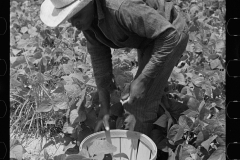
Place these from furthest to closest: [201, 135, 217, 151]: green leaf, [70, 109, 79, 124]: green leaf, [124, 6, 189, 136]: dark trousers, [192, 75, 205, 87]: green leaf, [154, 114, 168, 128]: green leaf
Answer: [192, 75, 205, 87]: green leaf < [70, 109, 79, 124]: green leaf < [154, 114, 168, 128]: green leaf < [201, 135, 217, 151]: green leaf < [124, 6, 189, 136]: dark trousers

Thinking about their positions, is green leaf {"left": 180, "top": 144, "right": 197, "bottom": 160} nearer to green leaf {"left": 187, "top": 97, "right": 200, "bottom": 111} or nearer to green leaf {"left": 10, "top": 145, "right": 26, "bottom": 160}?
green leaf {"left": 187, "top": 97, "right": 200, "bottom": 111}

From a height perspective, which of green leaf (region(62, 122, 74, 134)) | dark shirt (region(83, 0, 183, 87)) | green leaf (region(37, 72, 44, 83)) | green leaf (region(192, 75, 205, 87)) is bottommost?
green leaf (region(62, 122, 74, 134))

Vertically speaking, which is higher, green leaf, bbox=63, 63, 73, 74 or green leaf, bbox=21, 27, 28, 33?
green leaf, bbox=21, 27, 28, 33

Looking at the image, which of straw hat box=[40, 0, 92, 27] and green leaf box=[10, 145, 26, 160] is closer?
straw hat box=[40, 0, 92, 27]

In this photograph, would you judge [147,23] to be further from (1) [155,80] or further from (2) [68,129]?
(2) [68,129]

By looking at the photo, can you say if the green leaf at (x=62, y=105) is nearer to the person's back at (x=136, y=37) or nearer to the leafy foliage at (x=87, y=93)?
the leafy foliage at (x=87, y=93)

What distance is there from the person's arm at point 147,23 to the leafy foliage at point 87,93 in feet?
1.67

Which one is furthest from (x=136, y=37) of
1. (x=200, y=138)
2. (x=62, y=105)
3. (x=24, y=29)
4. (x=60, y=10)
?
(x=24, y=29)

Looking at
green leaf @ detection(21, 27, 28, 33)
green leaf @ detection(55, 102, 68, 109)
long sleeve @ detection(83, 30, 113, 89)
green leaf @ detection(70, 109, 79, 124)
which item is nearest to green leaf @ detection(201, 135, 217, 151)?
long sleeve @ detection(83, 30, 113, 89)

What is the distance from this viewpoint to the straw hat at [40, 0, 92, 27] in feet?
5.24

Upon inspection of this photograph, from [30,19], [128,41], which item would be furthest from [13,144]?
[30,19]

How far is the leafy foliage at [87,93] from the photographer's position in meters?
2.09
